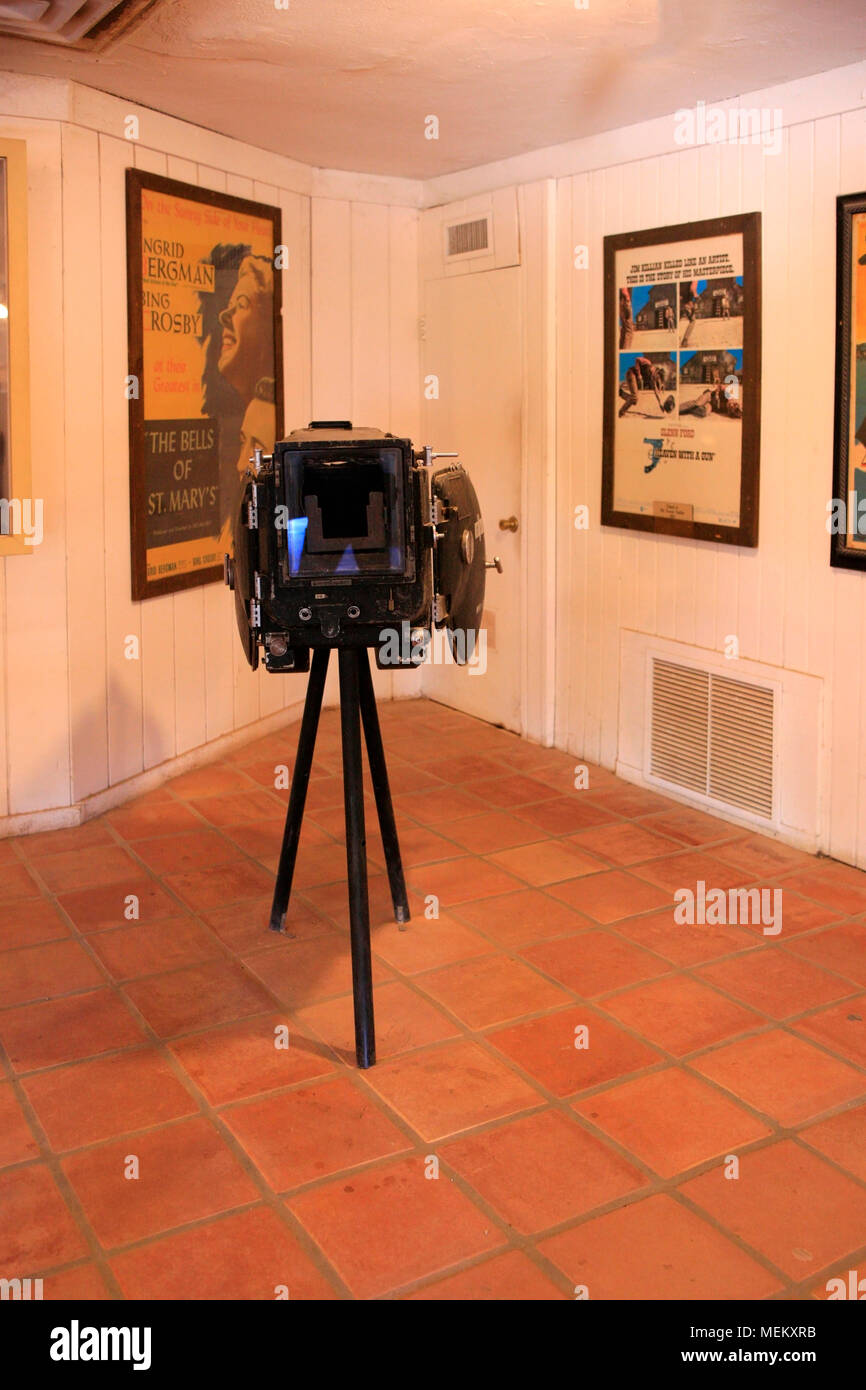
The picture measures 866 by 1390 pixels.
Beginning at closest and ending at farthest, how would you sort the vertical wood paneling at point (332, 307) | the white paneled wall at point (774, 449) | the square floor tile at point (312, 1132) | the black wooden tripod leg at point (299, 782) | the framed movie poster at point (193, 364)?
the square floor tile at point (312, 1132) < the black wooden tripod leg at point (299, 782) < the white paneled wall at point (774, 449) < the framed movie poster at point (193, 364) < the vertical wood paneling at point (332, 307)

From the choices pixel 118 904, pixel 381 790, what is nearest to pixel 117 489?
pixel 118 904

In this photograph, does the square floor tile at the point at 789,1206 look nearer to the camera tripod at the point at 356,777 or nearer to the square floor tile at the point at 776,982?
the square floor tile at the point at 776,982

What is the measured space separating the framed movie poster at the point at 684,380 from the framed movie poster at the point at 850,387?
0.37 meters

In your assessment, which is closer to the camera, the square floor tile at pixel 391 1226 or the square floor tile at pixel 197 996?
the square floor tile at pixel 391 1226

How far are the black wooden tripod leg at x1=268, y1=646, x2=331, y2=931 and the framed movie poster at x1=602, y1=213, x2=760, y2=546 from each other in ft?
6.02

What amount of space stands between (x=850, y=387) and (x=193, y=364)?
2.50 m

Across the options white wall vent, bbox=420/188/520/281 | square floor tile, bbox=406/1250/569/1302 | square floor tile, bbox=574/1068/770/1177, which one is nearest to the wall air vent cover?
white wall vent, bbox=420/188/520/281

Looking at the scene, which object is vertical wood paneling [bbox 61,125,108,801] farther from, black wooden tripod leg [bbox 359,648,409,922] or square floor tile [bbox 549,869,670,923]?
square floor tile [bbox 549,869,670,923]

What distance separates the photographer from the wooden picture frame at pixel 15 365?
4.18 meters

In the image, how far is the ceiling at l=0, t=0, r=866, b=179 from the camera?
3523 millimetres

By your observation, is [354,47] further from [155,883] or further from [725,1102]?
[725,1102]

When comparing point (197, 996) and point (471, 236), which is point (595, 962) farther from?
point (471, 236)

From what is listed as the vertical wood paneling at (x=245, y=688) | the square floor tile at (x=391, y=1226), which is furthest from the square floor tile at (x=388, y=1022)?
the vertical wood paneling at (x=245, y=688)

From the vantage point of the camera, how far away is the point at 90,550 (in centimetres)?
464
